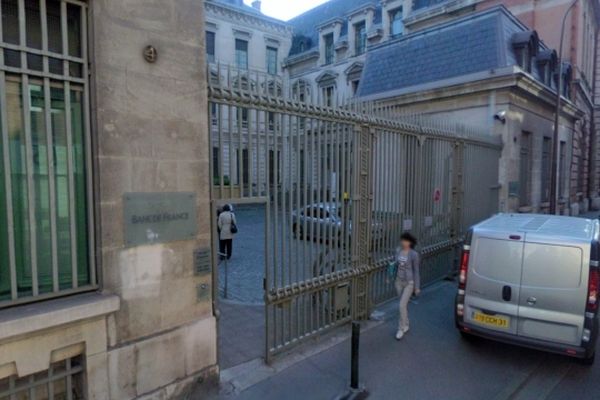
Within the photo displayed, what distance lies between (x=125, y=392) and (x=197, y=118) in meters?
2.66

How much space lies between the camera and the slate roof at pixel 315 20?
3278 cm

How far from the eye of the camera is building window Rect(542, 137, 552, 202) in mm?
15248

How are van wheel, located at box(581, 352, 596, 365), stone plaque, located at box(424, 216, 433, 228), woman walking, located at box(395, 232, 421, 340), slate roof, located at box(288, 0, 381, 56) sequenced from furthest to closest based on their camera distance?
slate roof, located at box(288, 0, 381, 56) → stone plaque, located at box(424, 216, 433, 228) → woman walking, located at box(395, 232, 421, 340) → van wheel, located at box(581, 352, 596, 365)

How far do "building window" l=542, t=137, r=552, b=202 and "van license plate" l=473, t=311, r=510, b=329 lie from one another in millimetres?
13188

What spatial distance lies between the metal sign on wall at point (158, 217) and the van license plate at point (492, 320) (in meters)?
3.77

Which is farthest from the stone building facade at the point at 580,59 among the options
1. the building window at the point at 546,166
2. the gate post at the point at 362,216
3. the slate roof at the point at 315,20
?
the gate post at the point at 362,216

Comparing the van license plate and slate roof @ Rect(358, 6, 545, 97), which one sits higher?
slate roof @ Rect(358, 6, 545, 97)

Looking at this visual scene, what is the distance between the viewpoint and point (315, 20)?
36.2 meters

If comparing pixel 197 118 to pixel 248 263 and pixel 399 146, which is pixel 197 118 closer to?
pixel 399 146

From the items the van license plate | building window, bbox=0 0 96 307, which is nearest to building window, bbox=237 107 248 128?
building window, bbox=0 0 96 307

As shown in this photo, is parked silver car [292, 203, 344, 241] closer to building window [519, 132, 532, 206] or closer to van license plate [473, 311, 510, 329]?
van license plate [473, 311, 510, 329]

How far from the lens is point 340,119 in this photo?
5195 millimetres

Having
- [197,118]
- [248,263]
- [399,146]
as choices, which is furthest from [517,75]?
[197,118]

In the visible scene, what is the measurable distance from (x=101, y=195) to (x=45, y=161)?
1.59 ft
